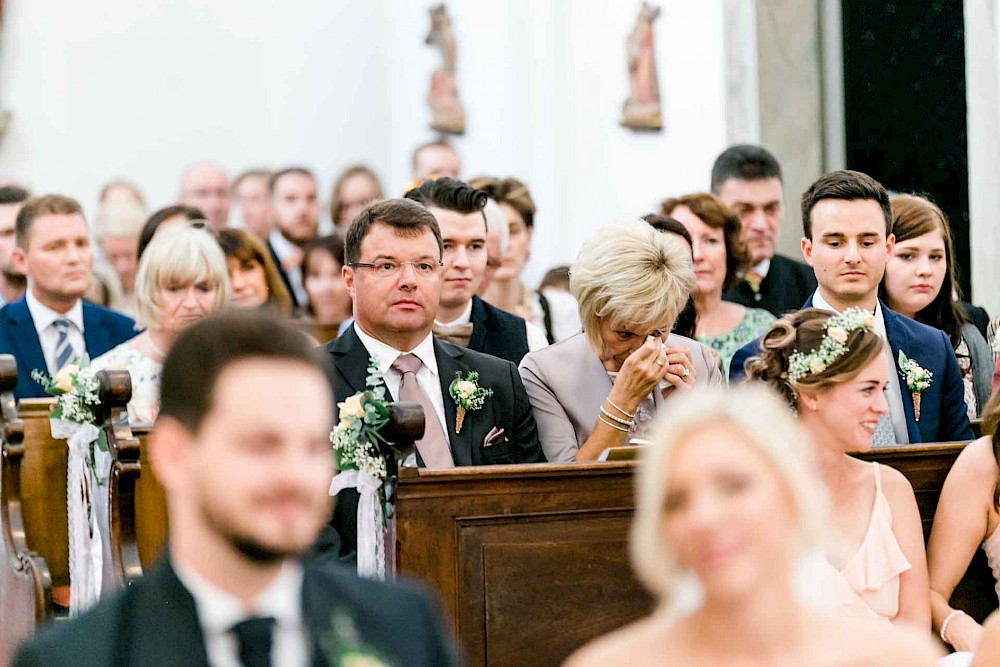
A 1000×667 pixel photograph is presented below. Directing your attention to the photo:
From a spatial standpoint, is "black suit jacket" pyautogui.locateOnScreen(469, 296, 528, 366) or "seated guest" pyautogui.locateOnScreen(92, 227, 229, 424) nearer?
"black suit jacket" pyautogui.locateOnScreen(469, 296, 528, 366)

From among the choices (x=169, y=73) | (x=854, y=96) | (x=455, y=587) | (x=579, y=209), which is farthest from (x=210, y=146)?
(x=455, y=587)

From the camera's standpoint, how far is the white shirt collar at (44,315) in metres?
6.76

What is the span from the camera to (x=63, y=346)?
673 cm

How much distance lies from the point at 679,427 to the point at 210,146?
37.0 ft

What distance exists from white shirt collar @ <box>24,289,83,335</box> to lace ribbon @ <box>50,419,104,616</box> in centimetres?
155

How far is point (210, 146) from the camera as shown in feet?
42.1

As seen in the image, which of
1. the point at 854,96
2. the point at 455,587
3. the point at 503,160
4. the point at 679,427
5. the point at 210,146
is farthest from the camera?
the point at 210,146

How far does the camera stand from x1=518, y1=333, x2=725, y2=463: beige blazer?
4934 mm

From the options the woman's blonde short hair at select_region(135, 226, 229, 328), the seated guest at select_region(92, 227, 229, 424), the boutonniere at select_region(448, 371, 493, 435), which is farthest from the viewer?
the woman's blonde short hair at select_region(135, 226, 229, 328)

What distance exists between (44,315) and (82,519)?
6.00 ft

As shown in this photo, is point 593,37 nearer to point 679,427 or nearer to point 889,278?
point 889,278

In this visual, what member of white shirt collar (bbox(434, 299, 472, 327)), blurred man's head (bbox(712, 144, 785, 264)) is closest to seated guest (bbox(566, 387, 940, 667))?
white shirt collar (bbox(434, 299, 472, 327))

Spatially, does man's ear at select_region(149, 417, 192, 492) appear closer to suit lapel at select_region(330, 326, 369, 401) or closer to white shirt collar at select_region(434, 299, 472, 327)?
suit lapel at select_region(330, 326, 369, 401)

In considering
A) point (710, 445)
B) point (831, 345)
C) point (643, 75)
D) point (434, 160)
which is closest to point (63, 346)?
point (831, 345)
